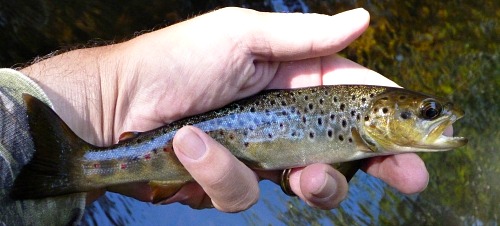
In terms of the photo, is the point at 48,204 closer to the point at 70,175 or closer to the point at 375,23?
the point at 70,175

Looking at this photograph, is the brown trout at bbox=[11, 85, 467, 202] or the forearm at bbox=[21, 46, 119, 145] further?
the forearm at bbox=[21, 46, 119, 145]

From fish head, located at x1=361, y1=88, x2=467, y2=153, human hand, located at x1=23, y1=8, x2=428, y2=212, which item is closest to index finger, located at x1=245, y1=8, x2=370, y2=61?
human hand, located at x1=23, y1=8, x2=428, y2=212

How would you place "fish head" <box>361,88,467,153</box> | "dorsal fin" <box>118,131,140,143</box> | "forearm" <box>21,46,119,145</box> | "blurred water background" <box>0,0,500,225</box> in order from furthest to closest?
"blurred water background" <box>0,0,500,225</box>, "forearm" <box>21,46,119,145</box>, "dorsal fin" <box>118,131,140,143</box>, "fish head" <box>361,88,467,153</box>

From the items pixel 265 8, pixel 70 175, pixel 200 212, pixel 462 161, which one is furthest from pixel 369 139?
pixel 265 8

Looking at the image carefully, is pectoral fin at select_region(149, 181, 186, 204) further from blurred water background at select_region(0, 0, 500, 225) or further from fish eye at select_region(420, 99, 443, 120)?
blurred water background at select_region(0, 0, 500, 225)

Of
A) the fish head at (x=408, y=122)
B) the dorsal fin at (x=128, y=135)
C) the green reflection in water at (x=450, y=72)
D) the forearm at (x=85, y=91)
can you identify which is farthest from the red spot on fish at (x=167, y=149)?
the green reflection in water at (x=450, y=72)
